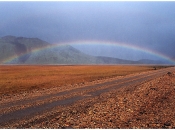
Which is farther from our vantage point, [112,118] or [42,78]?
[42,78]

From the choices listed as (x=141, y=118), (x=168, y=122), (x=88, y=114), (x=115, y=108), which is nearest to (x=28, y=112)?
(x=88, y=114)

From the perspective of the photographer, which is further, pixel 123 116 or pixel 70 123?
pixel 123 116

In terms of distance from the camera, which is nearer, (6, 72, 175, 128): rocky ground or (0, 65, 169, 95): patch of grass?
(6, 72, 175, 128): rocky ground

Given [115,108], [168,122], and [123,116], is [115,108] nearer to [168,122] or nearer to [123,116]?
[123,116]

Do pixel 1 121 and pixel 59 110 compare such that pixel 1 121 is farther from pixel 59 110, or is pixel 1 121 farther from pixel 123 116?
pixel 123 116

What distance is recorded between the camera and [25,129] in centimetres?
948

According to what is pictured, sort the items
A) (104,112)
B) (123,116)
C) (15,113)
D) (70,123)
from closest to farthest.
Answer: (70,123)
(123,116)
(104,112)
(15,113)

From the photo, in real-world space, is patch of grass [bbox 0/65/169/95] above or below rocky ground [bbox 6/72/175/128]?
below

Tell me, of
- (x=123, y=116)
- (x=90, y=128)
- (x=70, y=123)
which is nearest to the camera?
(x=90, y=128)

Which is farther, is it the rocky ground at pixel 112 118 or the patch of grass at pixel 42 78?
the patch of grass at pixel 42 78

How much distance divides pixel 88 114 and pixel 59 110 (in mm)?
2487

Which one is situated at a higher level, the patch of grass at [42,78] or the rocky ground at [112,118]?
the rocky ground at [112,118]

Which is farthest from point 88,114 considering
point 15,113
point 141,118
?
point 15,113

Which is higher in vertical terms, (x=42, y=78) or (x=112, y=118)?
(x=112, y=118)
